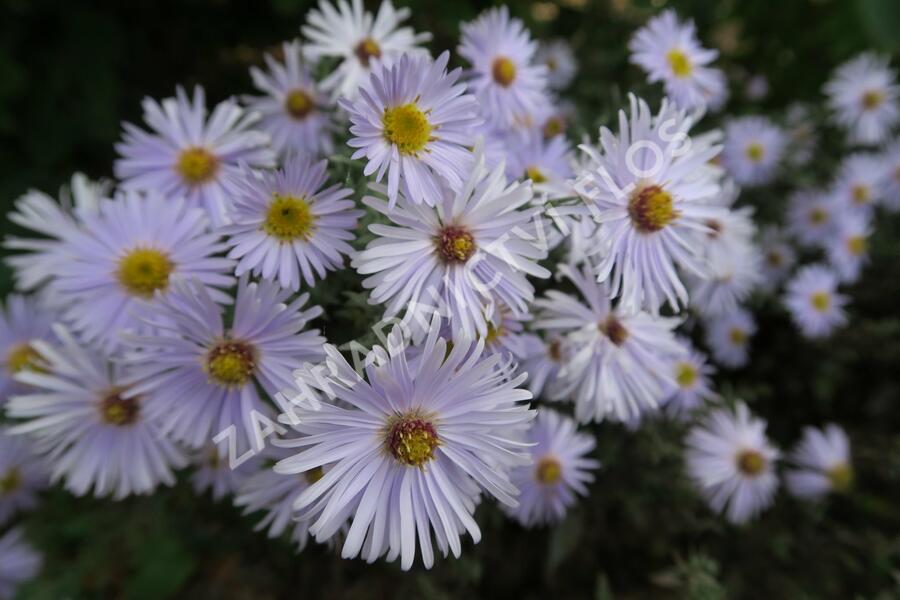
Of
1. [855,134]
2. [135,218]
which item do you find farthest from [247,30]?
[855,134]

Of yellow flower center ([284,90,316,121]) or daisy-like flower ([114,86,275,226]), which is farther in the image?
yellow flower center ([284,90,316,121])

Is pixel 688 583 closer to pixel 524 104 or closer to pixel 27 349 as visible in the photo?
pixel 524 104

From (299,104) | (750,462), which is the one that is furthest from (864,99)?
(299,104)

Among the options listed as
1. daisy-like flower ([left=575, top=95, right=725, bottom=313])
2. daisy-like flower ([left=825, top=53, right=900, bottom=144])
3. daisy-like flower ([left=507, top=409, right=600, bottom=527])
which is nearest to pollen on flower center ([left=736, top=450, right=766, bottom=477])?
daisy-like flower ([left=507, top=409, right=600, bottom=527])

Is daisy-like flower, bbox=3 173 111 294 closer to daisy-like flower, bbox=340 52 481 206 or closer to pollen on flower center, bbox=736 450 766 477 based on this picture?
daisy-like flower, bbox=340 52 481 206

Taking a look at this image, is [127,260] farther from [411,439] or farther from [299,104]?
[411,439]

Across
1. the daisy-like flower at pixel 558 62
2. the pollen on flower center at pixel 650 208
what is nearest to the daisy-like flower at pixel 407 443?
the pollen on flower center at pixel 650 208
